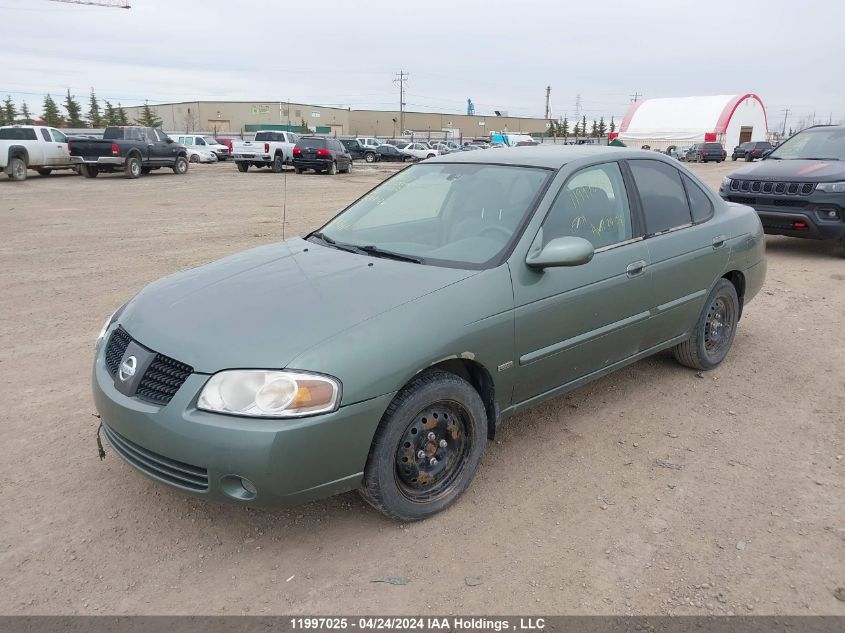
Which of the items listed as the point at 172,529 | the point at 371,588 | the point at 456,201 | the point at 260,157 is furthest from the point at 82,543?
the point at 260,157

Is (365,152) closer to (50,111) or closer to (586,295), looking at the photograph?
(586,295)

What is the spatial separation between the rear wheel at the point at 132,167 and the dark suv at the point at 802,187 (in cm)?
1987

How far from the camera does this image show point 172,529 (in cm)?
298

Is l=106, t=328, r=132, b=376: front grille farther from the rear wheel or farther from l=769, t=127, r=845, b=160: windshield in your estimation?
the rear wheel

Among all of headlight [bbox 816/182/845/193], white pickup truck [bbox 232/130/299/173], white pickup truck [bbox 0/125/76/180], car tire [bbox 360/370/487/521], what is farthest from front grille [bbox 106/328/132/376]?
white pickup truck [bbox 232/130/299/173]

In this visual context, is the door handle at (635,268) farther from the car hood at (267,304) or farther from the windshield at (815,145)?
the windshield at (815,145)

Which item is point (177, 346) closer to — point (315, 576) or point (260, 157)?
point (315, 576)

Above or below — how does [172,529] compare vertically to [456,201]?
below

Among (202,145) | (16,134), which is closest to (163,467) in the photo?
(16,134)

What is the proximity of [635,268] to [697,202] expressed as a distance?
3.82ft

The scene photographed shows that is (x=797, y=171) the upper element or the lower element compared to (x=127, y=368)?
upper

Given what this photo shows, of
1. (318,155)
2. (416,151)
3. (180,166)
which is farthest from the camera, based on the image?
(416,151)

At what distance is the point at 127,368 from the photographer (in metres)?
2.86

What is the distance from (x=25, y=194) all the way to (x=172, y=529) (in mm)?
17249
